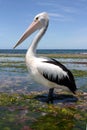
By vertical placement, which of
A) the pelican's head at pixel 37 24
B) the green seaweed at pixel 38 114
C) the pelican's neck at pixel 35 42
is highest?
the pelican's head at pixel 37 24

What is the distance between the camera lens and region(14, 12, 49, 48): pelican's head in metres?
11.4

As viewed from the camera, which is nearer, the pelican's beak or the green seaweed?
the green seaweed

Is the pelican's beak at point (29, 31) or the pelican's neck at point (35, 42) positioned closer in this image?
the pelican's neck at point (35, 42)

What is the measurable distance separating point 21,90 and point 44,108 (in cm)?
366

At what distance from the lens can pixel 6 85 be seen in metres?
15.1

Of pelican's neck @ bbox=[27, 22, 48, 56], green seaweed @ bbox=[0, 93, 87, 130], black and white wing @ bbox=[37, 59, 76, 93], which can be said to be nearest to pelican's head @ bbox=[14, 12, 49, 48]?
pelican's neck @ bbox=[27, 22, 48, 56]

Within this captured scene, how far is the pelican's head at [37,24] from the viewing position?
11.4m

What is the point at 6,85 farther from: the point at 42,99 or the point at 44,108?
the point at 44,108

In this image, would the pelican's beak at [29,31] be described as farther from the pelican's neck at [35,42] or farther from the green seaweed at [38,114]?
the green seaweed at [38,114]

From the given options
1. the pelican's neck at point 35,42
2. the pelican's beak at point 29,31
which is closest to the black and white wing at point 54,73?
the pelican's neck at point 35,42

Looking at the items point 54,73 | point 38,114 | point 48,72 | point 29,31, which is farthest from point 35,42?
point 38,114

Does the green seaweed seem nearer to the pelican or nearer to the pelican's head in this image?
the pelican

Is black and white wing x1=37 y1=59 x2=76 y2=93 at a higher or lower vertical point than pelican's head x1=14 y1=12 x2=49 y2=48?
lower

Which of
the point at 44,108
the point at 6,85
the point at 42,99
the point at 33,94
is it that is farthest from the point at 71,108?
the point at 6,85
